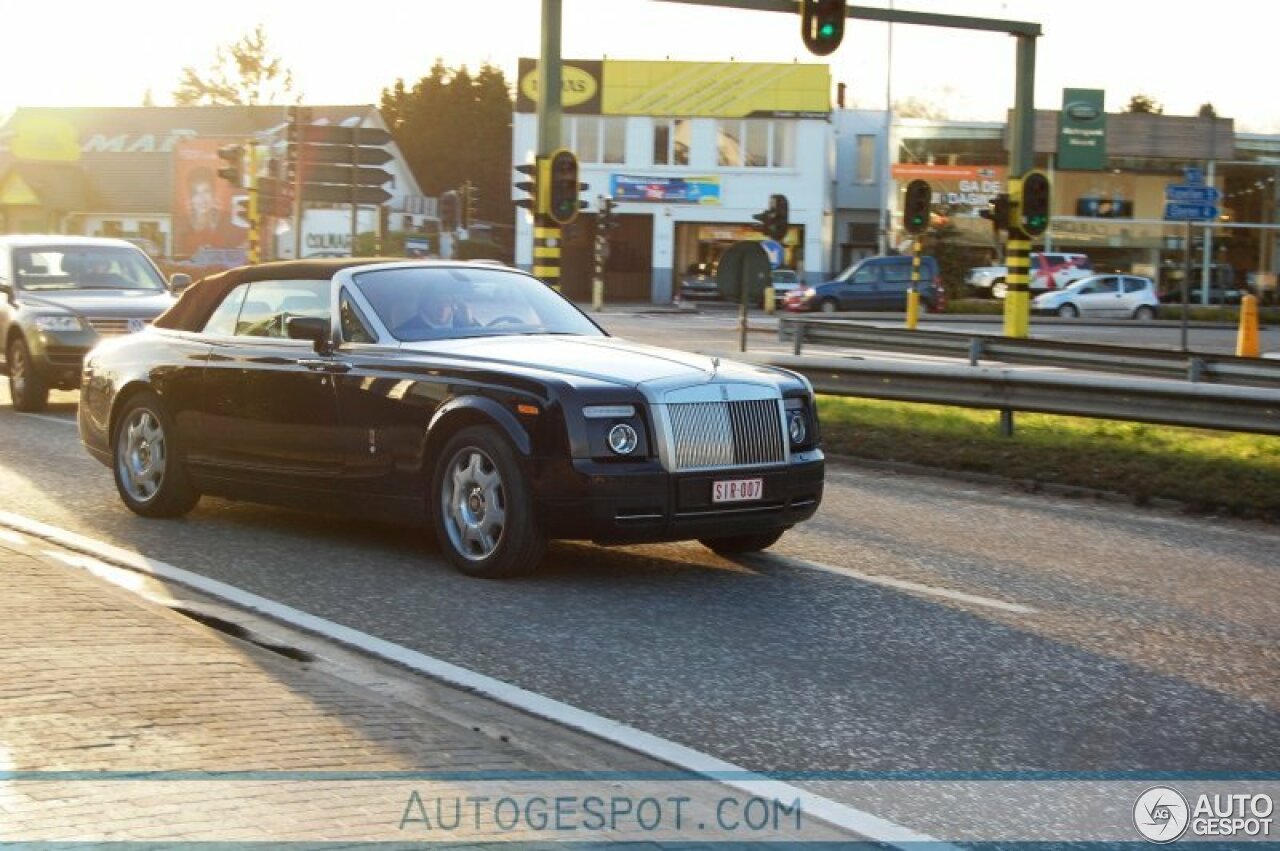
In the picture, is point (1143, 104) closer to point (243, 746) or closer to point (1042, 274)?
point (1042, 274)

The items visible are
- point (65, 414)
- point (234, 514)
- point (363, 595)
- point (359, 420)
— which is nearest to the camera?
point (363, 595)

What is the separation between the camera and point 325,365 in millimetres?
9367

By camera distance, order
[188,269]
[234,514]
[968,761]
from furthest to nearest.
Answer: [188,269]
[234,514]
[968,761]

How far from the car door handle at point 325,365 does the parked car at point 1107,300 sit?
158 feet

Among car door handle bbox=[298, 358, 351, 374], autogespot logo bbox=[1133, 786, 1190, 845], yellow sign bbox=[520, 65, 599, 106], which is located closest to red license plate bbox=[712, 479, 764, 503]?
car door handle bbox=[298, 358, 351, 374]

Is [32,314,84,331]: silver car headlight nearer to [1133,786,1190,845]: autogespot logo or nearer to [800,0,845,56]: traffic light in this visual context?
[800,0,845,56]: traffic light

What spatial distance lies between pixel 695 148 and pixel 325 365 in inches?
2470

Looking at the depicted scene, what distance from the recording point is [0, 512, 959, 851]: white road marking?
15.9ft

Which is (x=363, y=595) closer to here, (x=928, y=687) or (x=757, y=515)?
(x=757, y=515)

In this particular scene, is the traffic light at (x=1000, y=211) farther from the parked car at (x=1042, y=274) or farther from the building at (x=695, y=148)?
the building at (x=695, y=148)

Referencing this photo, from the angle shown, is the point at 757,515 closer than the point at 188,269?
Yes

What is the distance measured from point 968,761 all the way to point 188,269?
5202cm

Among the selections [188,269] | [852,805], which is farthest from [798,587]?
[188,269]

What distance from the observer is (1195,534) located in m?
11.1
